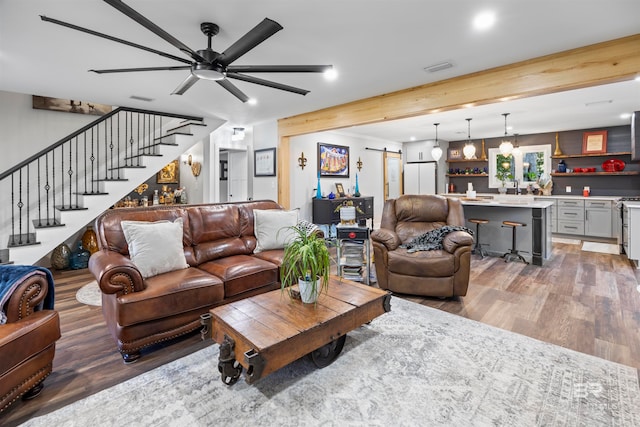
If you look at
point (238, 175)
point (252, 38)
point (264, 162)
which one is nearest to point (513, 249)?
point (264, 162)

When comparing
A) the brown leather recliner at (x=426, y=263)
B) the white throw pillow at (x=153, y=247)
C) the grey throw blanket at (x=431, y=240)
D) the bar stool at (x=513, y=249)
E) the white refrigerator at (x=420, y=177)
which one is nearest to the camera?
the white throw pillow at (x=153, y=247)

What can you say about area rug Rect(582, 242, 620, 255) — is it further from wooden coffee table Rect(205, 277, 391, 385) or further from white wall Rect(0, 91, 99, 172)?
white wall Rect(0, 91, 99, 172)

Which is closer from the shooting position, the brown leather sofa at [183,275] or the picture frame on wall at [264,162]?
the brown leather sofa at [183,275]

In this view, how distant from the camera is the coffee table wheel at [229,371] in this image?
→ 181cm

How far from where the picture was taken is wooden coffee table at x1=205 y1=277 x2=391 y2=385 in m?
1.67

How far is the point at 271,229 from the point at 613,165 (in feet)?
24.6

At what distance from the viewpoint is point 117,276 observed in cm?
216

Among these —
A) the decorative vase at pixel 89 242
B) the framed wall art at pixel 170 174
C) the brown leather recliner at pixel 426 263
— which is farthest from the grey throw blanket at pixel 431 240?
the framed wall art at pixel 170 174

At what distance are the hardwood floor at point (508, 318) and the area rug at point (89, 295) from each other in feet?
0.26

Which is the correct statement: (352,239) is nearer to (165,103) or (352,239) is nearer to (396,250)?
(396,250)

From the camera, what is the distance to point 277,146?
6.00 m

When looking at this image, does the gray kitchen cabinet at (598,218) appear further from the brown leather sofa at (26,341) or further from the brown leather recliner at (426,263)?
the brown leather sofa at (26,341)

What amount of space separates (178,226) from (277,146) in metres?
3.42

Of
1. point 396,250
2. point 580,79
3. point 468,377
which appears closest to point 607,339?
point 468,377
